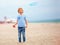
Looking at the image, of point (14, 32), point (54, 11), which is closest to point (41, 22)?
point (54, 11)

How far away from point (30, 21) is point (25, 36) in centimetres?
19

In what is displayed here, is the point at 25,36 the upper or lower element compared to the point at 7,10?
lower

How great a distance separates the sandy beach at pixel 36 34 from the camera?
5.24 ft

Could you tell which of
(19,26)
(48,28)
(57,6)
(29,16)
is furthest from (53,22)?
(19,26)

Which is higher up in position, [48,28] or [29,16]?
[29,16]

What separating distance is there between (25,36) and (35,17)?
259mm

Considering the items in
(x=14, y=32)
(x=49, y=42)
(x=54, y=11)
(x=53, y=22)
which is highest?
(x=54, y=11)

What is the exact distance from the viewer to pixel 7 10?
161 cm

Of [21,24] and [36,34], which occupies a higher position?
[21,24]

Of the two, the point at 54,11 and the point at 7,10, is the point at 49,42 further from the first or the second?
the point at 7,10

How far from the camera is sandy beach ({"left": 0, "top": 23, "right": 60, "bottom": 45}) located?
160 cm

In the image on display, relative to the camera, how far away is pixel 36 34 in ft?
5.33

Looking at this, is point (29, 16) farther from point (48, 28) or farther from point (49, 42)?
point (49, 42)

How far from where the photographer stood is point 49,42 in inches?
63.9
